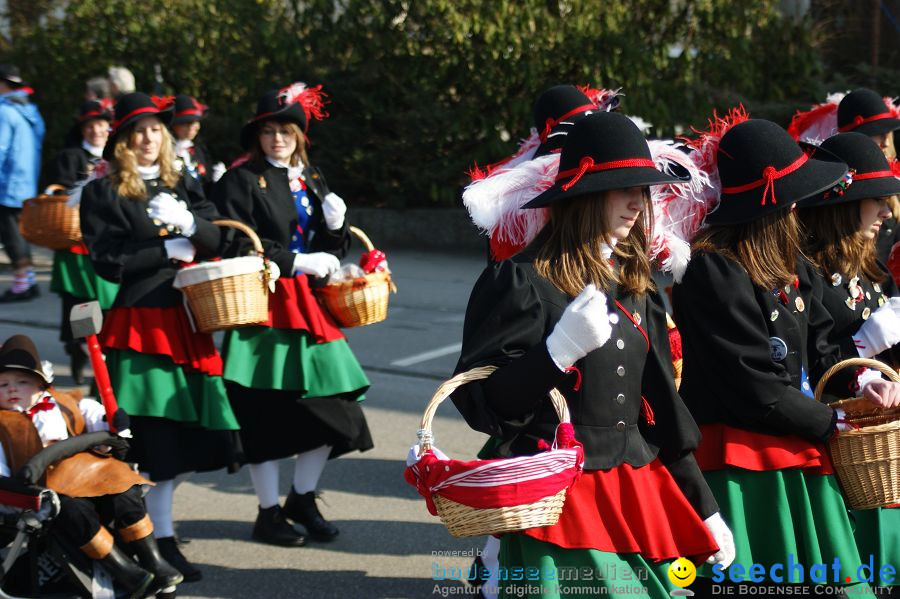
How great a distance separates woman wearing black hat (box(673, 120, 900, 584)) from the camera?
3.61 meters

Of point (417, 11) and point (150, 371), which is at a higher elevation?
point (417, 11)

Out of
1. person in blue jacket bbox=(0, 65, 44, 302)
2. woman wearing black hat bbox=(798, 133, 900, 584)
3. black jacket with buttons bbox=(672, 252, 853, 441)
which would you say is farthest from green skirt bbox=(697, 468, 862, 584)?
person in blue jacket bbox=(0, 65, 44, 302)

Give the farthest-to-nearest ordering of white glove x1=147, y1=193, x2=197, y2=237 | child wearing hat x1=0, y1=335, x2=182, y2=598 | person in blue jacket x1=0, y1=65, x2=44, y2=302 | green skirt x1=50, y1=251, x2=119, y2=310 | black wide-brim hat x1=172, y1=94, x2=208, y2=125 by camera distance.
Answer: person in blue jacket x1=0, y1=65, x2=44, y2=302
black wide-brim hat x1=172, y1=94, x2=208, y2=125
green skirt x1=50, y1=251, x2=119, y2=310
white glove x1=147, y1=193, x2=197, y2=237
child wearing hat x1=0, y1=335, x2=182, y2=598

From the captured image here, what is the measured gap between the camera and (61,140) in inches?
630

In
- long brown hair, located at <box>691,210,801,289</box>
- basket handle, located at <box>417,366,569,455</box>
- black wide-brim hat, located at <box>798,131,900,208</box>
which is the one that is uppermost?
black wide-brim hat, located at <box>798,131,900,208</box>

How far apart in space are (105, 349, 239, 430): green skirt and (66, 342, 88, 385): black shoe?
322 cm

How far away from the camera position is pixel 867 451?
3.62 m

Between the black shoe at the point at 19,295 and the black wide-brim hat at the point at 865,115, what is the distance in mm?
8304

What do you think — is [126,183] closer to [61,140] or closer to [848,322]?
[848,322]

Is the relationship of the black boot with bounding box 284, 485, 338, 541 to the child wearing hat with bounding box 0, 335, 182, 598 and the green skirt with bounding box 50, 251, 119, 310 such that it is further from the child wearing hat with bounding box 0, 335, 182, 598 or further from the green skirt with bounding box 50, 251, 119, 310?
the green skirt with bounding box 50, 251, 119, 310

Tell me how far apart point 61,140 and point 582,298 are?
47.1 ft

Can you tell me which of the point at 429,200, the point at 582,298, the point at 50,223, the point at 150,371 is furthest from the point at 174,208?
the point at 429,200

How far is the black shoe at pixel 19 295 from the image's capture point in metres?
11.4

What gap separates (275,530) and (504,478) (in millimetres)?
2862
